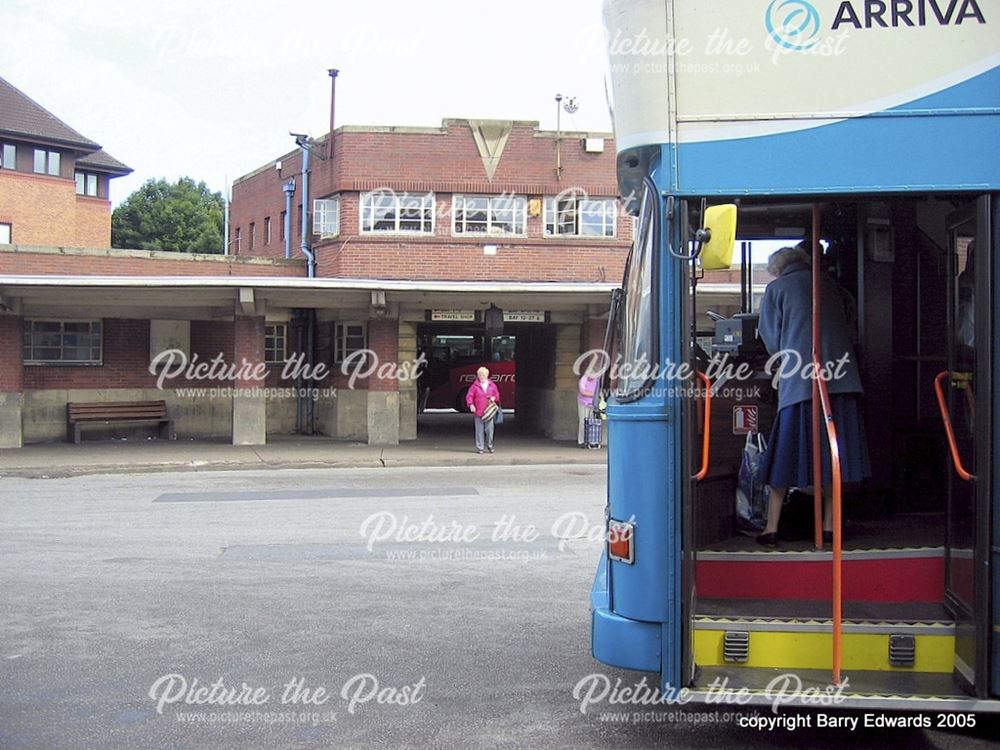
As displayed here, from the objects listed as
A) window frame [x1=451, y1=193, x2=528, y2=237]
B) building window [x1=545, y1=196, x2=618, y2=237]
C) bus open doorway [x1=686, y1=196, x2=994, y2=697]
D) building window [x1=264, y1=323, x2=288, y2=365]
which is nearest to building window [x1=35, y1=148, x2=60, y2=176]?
building window [x1=264, y1=323, x2=288, y2=365]

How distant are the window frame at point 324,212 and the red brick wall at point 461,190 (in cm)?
42

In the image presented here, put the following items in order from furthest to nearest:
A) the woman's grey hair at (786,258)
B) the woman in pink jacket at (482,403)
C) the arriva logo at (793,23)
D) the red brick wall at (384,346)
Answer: the red brick wall at (384,346) → the woman in pink jacket at (482,403) → the woman's grey hair at (786,258) → the arriva logo at (793,23)

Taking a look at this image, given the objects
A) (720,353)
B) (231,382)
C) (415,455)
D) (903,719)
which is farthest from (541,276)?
(903,719)

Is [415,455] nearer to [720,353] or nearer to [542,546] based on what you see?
[542,546]

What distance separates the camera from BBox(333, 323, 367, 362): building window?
24438mm

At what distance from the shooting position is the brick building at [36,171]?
1639 inches

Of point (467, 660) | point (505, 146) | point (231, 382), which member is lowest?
point (467, 660)

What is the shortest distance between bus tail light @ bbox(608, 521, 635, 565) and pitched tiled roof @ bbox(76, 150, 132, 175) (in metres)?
49.1

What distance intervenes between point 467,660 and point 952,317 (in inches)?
130

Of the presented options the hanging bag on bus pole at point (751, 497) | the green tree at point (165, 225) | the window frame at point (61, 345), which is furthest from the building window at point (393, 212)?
the green tree at point (165, 225)

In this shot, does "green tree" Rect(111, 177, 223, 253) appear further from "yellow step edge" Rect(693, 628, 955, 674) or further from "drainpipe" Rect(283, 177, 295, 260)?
"yellow step edge" Rect(693, 628, 955, 674)

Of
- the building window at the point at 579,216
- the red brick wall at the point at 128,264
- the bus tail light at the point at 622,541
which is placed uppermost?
the building window at the point at 579,216

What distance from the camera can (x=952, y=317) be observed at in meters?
4.81

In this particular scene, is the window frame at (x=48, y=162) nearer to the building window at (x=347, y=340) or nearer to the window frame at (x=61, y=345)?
the window frame at (x=61, y=345)
